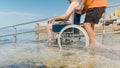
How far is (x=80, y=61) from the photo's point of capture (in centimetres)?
732

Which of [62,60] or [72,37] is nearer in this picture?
[62,60]

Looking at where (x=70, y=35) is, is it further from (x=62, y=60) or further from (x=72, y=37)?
(x=62, y=60)

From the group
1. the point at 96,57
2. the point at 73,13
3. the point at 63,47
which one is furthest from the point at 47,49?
the point at 96,57

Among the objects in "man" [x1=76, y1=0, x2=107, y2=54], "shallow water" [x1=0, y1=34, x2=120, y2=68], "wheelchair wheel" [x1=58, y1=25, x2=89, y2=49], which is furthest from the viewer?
"wheelchair wheel" [x1=58, y1=25, x2=89, y2=49]

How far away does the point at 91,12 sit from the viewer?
26.0ft

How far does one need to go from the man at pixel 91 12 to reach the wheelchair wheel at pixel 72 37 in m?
0.24

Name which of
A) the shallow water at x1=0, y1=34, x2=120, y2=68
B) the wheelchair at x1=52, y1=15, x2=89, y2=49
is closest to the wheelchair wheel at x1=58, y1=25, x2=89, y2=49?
the wheelchair at x1=52, y1=15, x2=89, y2=49

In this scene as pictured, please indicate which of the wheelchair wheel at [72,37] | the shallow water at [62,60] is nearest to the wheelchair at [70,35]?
the wheelchair wheel at [72,37]

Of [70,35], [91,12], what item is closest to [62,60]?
[70,35]

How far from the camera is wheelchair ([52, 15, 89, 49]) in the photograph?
331 inches

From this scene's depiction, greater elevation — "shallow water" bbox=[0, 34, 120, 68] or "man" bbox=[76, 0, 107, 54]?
"man" bbox=[76, 0, 107, 54]

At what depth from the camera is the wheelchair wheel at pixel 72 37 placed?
8.38m

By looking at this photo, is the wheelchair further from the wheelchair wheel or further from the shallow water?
the shallow water

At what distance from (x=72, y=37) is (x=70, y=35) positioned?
0.08m
